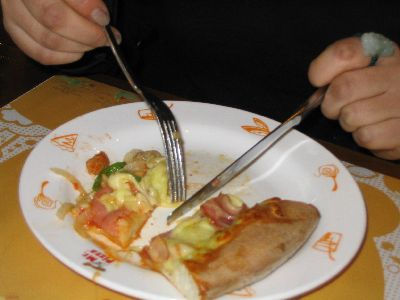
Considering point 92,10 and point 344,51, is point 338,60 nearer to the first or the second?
point 344,51

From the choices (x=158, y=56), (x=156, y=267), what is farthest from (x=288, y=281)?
(x=158, y=56)

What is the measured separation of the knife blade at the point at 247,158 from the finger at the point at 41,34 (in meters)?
0.54

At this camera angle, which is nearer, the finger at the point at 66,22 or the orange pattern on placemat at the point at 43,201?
the orange pattern on placemat at the point at 43,201

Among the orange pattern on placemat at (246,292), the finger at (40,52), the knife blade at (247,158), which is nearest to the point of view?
the orange pattern on placemat at (246,292)

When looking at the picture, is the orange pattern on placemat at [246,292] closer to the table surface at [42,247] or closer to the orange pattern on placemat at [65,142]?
the table surface at [42,247]

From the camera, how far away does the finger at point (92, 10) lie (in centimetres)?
120

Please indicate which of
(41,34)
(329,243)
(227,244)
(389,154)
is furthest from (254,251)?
(41,34)

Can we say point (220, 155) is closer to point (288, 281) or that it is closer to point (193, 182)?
point (193, 182)

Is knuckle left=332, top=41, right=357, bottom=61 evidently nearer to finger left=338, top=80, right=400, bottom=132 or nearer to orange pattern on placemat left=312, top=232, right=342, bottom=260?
finger left=338, top=80, right=400, bottom=132

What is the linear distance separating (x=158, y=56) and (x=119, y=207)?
109cm

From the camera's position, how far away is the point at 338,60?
111 centimetres

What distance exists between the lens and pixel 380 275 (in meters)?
0.98

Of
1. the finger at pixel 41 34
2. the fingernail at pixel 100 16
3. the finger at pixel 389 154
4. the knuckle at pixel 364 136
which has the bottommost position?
the finger at pixel 389 154

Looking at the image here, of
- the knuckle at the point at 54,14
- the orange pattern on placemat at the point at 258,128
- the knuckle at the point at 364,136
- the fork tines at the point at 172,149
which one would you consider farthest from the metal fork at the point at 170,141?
the knuckle at the point at 364,136
